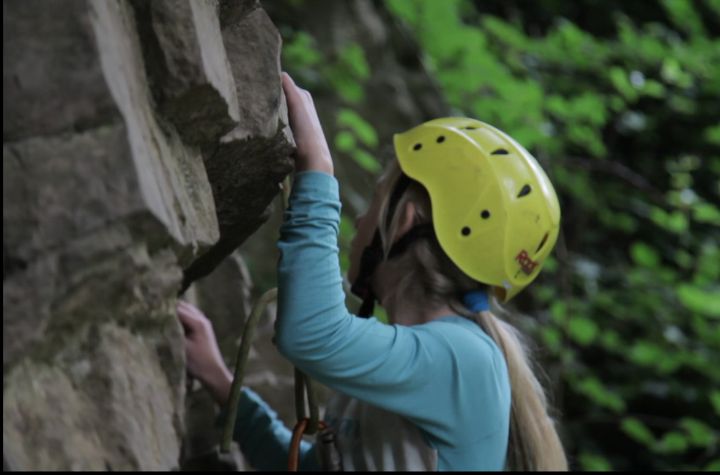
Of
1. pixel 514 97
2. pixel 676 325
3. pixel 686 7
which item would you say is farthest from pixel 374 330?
pixel 686 7

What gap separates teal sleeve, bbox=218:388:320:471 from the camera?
243 cm

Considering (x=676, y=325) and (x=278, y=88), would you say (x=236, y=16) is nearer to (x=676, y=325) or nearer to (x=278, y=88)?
(x=278, y=88)

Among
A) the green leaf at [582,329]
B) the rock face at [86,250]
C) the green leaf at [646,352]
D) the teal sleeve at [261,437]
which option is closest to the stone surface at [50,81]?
the rock face at [86,250]

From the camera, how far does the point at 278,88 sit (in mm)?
1625

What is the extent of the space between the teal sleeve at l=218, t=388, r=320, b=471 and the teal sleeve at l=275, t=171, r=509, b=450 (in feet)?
2.04

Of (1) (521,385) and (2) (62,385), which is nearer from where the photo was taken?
(2) (62,385)

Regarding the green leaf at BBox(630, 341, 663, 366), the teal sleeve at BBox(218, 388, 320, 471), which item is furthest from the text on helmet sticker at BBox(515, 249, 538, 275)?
the green leaf at BBox(630, 341, 663, 366)

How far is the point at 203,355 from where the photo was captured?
91.4 inches

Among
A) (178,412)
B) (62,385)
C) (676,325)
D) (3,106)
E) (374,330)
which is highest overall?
(3,106)

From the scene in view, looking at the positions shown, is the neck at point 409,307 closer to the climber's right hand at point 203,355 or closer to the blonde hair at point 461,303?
the blonde hair at point 461,303

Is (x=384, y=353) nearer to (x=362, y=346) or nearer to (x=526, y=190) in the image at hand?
(x=362, y=346)

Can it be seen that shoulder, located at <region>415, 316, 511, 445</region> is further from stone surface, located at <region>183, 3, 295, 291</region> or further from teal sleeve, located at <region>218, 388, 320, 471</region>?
teal sleeve, located at <region>218, 388, 320, 471</region>

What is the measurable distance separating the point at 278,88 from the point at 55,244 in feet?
2.21

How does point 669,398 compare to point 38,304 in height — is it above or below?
below
